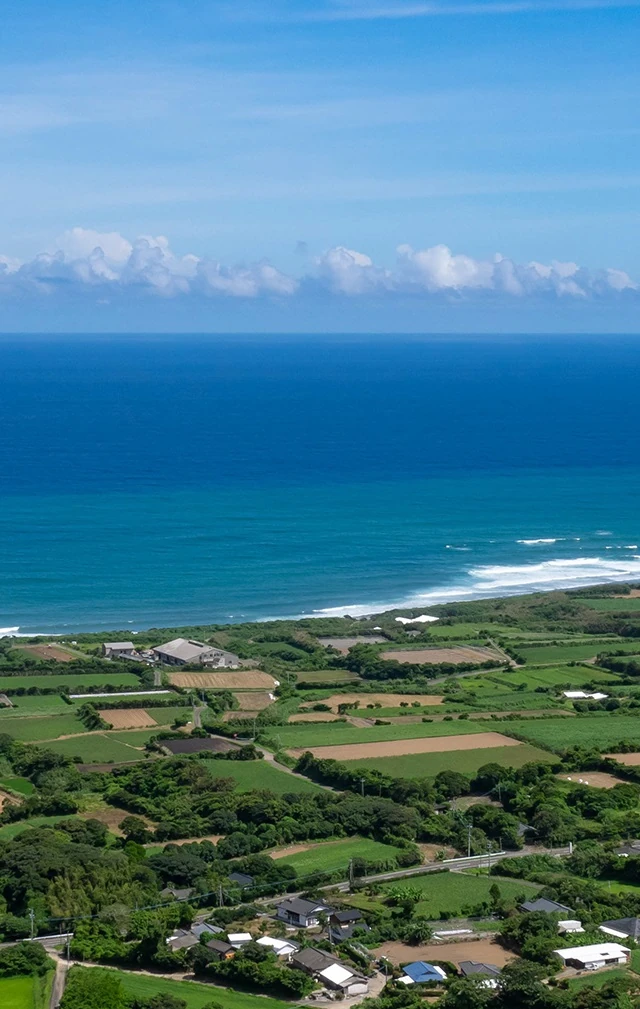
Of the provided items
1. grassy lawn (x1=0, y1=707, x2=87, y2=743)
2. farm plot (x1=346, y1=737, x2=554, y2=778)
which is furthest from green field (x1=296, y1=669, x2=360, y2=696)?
farm plot (x1=346, y1=737, x2=554, y2=778)

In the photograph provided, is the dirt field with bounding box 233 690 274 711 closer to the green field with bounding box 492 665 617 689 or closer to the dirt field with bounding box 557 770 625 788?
the green field with bounding box 492 665 617 689

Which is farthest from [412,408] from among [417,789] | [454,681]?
[417,789]

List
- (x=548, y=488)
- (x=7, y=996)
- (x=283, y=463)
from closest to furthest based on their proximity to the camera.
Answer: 1. (x=7, y=996)
2. (x=548, y=488)
3. (x=283, y=463)

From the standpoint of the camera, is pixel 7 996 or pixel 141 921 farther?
pixel 141 921

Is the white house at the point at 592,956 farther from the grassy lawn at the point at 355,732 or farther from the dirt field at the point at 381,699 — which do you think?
the dirt field at the point at 381,699

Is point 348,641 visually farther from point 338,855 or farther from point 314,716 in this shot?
point 338,855

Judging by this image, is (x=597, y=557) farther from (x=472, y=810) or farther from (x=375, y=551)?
(x=472, y=810)

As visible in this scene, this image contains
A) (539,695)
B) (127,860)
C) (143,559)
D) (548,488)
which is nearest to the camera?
(127,860)

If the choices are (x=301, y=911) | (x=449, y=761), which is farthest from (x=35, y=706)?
(x=301, y=911)
